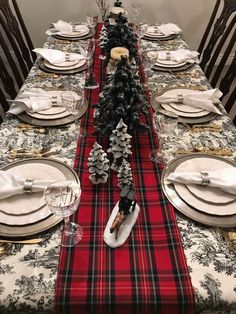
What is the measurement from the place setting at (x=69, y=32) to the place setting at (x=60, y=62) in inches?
11.8

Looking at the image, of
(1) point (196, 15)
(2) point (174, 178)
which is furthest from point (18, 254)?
(1) point (196, 15)

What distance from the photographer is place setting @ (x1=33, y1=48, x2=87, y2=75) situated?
1.43 metres

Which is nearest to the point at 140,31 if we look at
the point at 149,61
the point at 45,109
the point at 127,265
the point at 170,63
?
the point at 170,63

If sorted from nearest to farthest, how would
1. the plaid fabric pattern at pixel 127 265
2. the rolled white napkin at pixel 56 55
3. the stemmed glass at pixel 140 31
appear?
the plaid fabric pattern at pixel 127 265
the rolled white napkin at pixel 56 55
the stemmed glass at pixel 140 31

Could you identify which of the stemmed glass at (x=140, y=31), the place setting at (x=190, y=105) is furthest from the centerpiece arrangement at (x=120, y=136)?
the stemmed glass at (x=140, y=31)

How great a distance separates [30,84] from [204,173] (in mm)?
862

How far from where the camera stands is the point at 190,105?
3.91 feet

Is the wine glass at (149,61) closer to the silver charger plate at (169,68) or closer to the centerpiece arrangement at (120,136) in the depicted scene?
the silver charger plate at (169,68)

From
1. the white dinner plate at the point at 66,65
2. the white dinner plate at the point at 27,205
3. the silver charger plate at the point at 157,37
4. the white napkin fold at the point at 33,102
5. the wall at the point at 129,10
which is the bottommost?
the wall at the point at 129,10

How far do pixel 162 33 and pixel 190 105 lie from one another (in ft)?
2.80

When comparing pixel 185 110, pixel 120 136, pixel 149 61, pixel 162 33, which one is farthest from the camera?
pixel 162 33

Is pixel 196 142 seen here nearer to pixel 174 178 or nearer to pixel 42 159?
pixel 174 178

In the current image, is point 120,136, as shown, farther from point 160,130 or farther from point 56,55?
point 56,55

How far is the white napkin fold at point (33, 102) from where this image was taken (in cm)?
111
